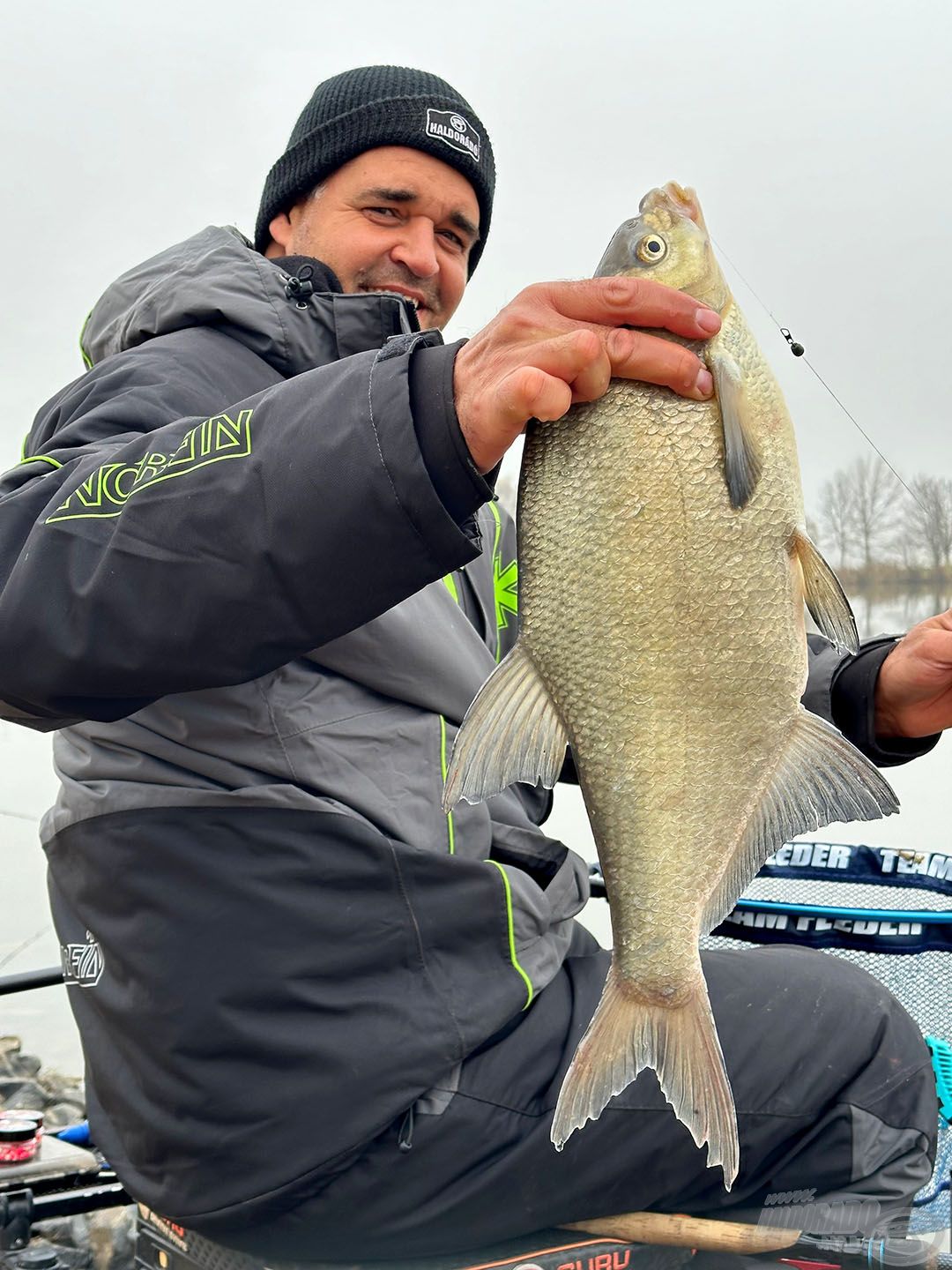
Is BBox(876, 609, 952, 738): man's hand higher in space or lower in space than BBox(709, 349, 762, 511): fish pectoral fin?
lower

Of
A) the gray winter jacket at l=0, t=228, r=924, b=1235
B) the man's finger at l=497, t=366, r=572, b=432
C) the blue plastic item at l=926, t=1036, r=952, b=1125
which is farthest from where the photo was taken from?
the blue plastic item at l=926, t=1036, r=952, b=1125

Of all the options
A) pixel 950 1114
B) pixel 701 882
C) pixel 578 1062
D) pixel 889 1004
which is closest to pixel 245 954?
pixel 578 1062

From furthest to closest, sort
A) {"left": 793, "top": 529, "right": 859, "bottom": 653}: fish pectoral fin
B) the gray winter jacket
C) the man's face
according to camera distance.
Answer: the man's face → {"left": 793, "top": 529, "right": 859, "bottom": 653}: fish pectoral fin → the gray winter jacket

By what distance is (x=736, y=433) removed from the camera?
137 cm

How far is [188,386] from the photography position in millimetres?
1773

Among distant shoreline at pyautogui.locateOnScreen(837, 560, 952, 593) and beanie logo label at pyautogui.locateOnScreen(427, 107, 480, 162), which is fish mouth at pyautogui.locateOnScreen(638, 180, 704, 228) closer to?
distant shoreline at pyautogui.locateOnScreen(837, 560, 952, 593)

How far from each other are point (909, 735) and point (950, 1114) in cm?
72

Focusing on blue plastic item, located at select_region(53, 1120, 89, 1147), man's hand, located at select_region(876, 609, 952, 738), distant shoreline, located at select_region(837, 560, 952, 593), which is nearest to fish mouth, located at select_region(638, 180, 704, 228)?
man's hand, located at select_region(876, 609, 952, 738)

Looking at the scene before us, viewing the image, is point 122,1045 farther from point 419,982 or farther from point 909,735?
point 909,735

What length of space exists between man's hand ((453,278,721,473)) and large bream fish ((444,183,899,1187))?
0.17 ft

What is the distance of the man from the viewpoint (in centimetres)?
131

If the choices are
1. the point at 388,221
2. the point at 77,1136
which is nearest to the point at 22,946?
the point at 77,1136

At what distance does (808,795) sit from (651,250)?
26.7 inches

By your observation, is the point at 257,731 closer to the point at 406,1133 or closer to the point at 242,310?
the point at 406,1133
